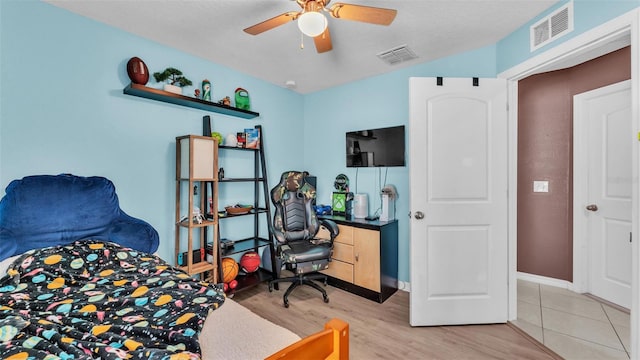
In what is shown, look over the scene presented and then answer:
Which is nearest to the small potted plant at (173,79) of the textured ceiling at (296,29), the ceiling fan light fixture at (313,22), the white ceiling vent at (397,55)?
the textured ceiling at (296,29)

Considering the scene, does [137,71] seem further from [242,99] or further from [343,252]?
[343,252]

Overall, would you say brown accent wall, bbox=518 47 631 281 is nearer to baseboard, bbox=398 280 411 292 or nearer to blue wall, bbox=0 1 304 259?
baseboard, bbox=398 280 411 292

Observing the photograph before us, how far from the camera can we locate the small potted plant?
2412 mm

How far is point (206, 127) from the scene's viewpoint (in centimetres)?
279

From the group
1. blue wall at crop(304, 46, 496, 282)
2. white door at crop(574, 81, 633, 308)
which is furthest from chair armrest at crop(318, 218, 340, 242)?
white door at crop(574, 81, 633, 308)

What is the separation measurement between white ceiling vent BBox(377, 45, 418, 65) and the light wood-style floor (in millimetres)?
2480

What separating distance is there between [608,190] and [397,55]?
8.02ft

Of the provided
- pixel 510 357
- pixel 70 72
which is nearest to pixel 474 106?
pixel 510 357

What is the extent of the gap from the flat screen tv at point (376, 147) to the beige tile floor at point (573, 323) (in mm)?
→ 1792

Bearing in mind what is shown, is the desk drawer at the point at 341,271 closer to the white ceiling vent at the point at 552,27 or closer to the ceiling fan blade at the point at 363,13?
the ceiling fan blade at the point at 363,13

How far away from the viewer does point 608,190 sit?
104 inches

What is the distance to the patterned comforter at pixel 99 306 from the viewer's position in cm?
84

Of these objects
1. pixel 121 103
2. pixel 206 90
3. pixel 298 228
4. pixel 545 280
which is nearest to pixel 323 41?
pixel 206 90

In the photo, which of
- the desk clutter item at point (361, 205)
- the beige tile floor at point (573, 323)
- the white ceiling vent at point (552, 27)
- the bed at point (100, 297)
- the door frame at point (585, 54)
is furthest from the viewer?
the desk clutter item at point (361, 205)
